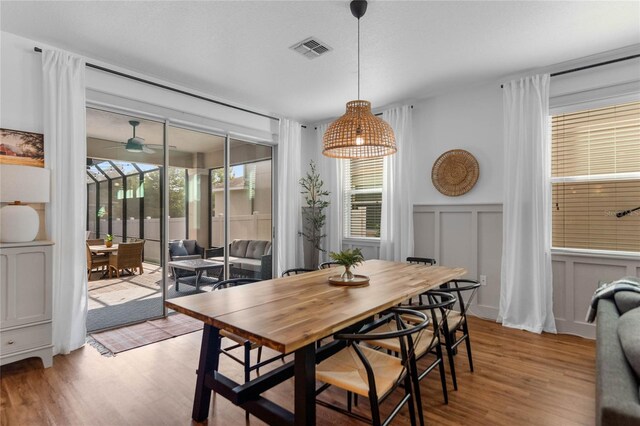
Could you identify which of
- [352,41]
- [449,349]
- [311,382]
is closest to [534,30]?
[352,41]

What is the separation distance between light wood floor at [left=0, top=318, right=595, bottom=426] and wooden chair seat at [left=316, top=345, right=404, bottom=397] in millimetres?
440

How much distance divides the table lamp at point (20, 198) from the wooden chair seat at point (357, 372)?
257cm

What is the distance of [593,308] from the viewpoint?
2420 mm

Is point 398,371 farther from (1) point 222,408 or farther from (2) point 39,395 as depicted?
(2) point 39,395

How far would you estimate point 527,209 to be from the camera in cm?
368

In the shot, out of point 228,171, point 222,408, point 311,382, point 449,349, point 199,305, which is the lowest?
point 222,408

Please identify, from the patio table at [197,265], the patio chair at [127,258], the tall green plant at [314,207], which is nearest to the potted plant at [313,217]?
the tall green plant at [314,207]

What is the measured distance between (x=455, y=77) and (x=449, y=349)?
9.53 feet

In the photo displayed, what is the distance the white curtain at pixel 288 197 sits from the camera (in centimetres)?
518

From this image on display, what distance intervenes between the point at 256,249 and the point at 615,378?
4.46 metres

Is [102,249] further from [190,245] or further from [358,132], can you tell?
[358,132]

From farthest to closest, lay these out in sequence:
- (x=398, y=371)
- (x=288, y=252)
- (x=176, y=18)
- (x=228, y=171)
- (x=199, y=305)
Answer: (x=288, y=252), (x=228, y=171), (x=176, y=18), (x=199, y=305), (x=398, y=371)

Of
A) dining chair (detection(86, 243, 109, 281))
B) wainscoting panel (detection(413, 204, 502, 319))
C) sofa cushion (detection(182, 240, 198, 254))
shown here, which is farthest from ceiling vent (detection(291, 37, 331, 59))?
dining chair (detection(86, 243, 109, 281))

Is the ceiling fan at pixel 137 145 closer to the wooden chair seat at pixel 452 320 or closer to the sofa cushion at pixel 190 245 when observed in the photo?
the sofa cushion at pixel 190 245
